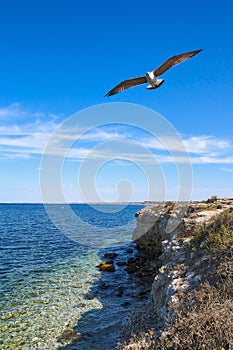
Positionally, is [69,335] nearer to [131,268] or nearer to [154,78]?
[154,78]

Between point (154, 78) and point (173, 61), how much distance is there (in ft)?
2.86

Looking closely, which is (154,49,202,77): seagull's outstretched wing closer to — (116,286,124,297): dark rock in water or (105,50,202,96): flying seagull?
(105,50,202,96): flying seagull

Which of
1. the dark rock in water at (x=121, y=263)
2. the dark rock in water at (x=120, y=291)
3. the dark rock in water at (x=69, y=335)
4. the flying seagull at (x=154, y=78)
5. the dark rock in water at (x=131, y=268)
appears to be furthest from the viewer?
the dark rock in water at (x=121, y=263)

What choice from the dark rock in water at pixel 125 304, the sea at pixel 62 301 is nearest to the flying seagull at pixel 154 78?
the sea at pixel 62 301

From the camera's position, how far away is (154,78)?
33.3 feet

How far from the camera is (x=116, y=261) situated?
1484 inches

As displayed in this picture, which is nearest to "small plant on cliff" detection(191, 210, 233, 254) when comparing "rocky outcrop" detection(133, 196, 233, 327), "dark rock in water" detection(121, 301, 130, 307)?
"rocky outcrop" detection(133, 196, 233, 327)

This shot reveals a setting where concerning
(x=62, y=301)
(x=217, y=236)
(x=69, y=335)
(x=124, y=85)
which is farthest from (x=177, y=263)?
(x=62, y=301)

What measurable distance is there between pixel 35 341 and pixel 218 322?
41.3ft

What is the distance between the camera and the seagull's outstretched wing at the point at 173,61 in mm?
9495

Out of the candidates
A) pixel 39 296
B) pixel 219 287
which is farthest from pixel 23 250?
pixel 219 287

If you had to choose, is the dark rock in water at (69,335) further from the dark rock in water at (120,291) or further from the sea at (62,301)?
the dark rock in water at (120,291)

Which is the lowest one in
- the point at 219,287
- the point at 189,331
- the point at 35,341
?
the point at 35,341

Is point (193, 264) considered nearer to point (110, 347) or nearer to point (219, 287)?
point (219, 287)
